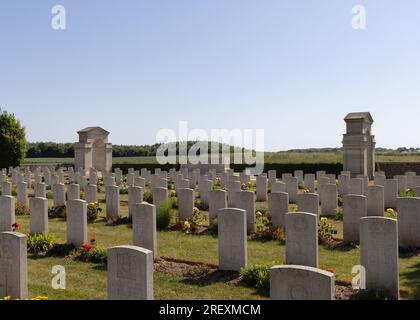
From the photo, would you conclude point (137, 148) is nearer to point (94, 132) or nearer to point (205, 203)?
point (94, 132)

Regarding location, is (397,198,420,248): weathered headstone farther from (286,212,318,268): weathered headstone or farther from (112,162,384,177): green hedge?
(112,162,384,177): green hedge

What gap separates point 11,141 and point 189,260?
32.1 metres

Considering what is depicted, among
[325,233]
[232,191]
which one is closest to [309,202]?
[325,233]

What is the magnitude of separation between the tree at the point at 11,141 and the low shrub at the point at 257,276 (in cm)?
3390

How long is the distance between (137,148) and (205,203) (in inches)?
2464

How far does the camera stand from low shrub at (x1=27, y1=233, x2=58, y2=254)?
10414mm

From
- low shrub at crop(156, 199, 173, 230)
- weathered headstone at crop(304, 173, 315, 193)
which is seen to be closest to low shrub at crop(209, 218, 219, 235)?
low shrub at crop(156, 199, 173, 230)

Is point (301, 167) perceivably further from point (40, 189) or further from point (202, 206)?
point (40, 189)

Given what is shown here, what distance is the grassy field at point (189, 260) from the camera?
24.2ft

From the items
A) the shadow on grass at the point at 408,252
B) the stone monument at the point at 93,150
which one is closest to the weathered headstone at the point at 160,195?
the shadow on grass at the point at 408,252

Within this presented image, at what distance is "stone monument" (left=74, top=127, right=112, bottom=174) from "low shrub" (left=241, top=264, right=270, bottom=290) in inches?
1117

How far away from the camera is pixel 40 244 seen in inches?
414

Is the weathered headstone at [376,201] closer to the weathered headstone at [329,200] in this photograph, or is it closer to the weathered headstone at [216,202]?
the weathered headstone at [329,200]

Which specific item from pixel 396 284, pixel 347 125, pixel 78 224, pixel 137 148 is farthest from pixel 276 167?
pixel 137 148
